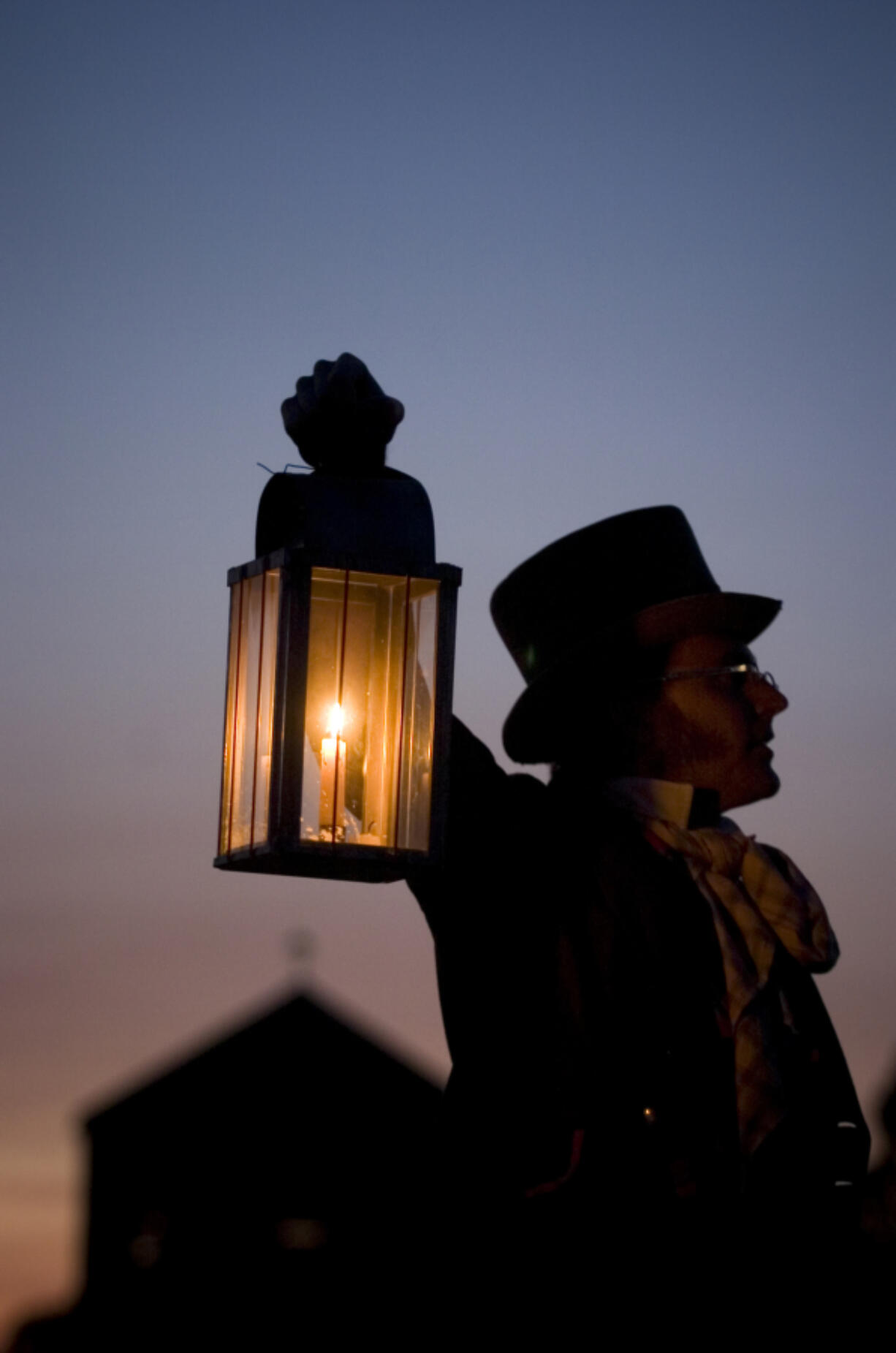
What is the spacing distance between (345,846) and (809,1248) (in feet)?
3.88

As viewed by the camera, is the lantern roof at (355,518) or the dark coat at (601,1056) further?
the dark coat at (601,1056)

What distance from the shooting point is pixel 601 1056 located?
14.9ft

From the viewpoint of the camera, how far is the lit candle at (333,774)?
4160 millimetres

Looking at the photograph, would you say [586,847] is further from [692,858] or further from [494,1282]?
[494,1282]

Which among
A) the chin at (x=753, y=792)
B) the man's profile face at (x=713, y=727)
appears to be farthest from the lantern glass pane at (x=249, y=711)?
the chin at (x=753, y=792)

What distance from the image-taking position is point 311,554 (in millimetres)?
4230

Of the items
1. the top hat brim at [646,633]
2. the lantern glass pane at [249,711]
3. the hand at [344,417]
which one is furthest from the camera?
the top hat brim at [646,633]

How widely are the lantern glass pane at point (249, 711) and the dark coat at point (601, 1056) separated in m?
0.33

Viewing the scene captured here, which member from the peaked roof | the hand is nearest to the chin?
the hand

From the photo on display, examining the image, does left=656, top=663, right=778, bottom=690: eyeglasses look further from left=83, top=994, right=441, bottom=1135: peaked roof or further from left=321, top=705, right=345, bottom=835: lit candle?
left=83, top=994, right=441, bottom=1135: peaked roof

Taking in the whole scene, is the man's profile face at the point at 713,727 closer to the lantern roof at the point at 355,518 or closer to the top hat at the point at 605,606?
the top hat at the point at 605,606

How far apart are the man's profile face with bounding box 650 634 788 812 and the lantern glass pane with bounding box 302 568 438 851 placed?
2.69 feet

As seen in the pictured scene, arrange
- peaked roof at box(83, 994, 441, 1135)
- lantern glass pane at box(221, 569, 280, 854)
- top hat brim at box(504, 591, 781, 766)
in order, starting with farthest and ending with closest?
peaked roof at box(83, 994, 441, 1135) < top hat brim at box(504, 591, 781, 766) < lantern glass pane at box(221, 569, 280, 854)

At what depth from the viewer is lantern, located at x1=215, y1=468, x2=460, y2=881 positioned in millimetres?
4156
